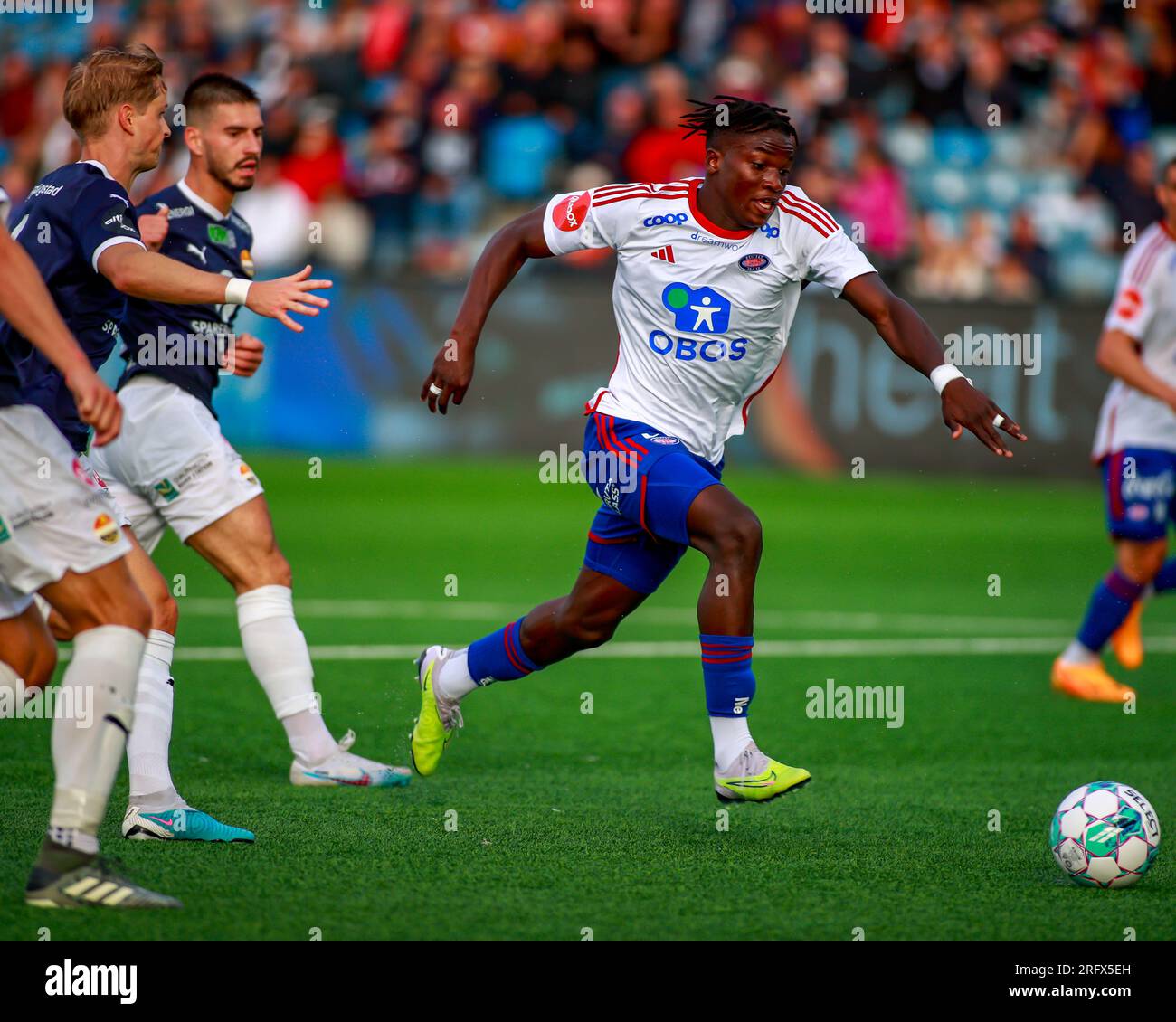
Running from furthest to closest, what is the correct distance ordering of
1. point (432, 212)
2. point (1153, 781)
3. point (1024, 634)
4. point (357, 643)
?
point (432, 212)
point (1024, 634)
point (357, 643)
point (1153, 781)

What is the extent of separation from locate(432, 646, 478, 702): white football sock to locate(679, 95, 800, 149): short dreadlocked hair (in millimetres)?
2167

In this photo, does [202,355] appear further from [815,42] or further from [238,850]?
[815,42]

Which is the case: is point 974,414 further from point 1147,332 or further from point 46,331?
point 1147,332

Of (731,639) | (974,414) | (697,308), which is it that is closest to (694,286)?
(697,308)

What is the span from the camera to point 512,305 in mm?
17344

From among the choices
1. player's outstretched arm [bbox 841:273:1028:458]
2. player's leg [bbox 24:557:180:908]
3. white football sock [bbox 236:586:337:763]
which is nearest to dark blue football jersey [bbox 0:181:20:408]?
player's leg [bbox 24:557:180:908]

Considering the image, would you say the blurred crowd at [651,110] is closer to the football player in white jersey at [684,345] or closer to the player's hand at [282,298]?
the football player in white jersey at [684,345]

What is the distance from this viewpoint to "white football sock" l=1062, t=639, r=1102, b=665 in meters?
9.02

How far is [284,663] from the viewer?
6406 mm

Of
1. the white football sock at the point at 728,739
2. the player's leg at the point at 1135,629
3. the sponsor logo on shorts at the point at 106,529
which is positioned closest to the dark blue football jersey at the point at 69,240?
the sponsor logo on shorts at the point at 106,529

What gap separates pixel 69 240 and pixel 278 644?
192 cm
